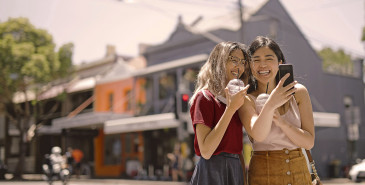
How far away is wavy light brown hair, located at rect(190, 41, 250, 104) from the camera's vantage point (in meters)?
2.65

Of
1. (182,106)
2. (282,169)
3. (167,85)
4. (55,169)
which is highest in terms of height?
(167,85)

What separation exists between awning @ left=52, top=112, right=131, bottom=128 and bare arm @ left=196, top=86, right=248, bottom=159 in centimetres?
2443

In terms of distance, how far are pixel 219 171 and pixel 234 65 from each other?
644 millimetres

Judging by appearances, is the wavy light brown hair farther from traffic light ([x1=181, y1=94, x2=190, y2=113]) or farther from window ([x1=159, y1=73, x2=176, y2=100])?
window ([x1=159, y1=73, x2=176, y2=100])

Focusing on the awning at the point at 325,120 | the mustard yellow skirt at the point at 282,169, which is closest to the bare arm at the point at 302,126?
the mustard yellow skirt at the point at 282,169

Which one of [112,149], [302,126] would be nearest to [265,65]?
[302,126]

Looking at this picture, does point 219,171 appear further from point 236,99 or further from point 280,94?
point 280,94

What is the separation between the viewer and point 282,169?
259 centimetres

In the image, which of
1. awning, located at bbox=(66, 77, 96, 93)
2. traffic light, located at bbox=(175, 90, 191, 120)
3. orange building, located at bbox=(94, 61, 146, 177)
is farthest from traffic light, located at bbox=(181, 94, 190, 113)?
awning, located at bbox=(66, 77, 96, 93)

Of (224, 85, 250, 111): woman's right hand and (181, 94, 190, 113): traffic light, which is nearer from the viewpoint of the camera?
(224, 85, 250, 111): woman's right hand

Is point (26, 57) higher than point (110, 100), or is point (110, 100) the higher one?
point (26, 57)

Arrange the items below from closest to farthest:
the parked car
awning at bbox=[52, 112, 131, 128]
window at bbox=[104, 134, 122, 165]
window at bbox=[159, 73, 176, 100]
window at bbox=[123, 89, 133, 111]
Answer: the parked car, window at bbox=[159, 73, 176, 100], awning at bbox=[52, 112, 131, 128], window at bbox=[123, 89, 133, 111], window at bbox=[104, 134, 122, 165]

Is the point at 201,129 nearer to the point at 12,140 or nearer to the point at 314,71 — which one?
the point at 314,71

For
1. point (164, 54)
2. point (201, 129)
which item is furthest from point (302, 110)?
point (164, 54)
